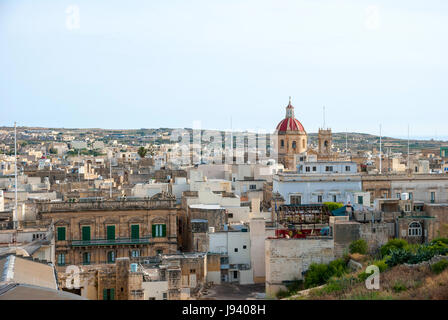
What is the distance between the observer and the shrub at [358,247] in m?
25.1

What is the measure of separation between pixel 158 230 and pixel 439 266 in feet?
53.5

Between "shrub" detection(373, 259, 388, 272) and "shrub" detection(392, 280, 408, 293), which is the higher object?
"shrub" detection(392, 280, 408, 293)

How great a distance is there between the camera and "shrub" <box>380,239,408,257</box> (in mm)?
25005

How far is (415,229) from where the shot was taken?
27.1 m

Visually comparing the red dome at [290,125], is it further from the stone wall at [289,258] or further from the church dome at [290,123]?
the stone wall at [289,258]

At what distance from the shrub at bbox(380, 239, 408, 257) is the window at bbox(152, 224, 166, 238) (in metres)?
11.4

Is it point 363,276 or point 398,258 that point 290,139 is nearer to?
point 398,258

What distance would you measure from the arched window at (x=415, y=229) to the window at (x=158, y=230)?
1169 cm

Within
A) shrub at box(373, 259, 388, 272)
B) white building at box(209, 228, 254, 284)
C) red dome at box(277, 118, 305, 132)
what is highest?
red dome at box(277, 118, 305, 132)

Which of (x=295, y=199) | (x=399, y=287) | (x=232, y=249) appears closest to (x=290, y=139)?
(x=295, y=199)

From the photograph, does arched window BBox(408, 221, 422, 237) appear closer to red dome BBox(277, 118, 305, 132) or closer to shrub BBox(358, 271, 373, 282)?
shrub BBox(358, 271, 373, 282)

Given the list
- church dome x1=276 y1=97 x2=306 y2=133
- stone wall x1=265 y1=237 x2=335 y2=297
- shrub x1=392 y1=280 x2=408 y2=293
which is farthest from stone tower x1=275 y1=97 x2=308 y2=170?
shrub x1=392 y1=280 x2=408 y2=293

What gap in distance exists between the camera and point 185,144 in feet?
346
